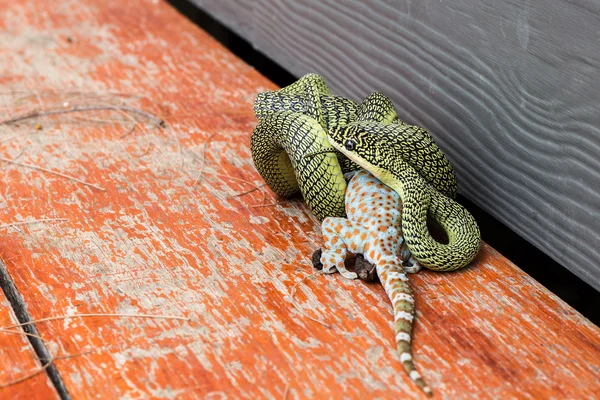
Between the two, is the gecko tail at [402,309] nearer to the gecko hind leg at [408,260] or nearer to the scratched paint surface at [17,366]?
the gecko hind leg at [408,260]

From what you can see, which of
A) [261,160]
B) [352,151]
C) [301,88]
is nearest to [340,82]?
[301,88]

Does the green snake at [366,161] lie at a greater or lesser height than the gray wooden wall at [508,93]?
lesser

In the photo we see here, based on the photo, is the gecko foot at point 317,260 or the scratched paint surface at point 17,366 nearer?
the scratched paint surface at point 17,366

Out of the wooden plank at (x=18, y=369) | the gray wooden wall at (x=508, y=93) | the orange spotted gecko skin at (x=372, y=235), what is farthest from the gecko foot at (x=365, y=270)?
the wooden plank at (x=18, y=369)

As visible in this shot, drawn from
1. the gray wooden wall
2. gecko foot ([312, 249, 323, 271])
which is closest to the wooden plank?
gecko foot ([312, 249, 323, 271])

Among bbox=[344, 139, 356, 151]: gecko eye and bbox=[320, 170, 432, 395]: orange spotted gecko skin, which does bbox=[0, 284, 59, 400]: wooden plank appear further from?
bbox=[344, 139, 356, 151]: gecko eye

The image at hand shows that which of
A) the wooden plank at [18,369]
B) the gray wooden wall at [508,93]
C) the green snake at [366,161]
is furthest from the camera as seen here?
the green snake at [366,161]

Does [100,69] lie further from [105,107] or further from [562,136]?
[562,136]

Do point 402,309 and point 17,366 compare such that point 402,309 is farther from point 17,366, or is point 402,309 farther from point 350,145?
point 17,366
